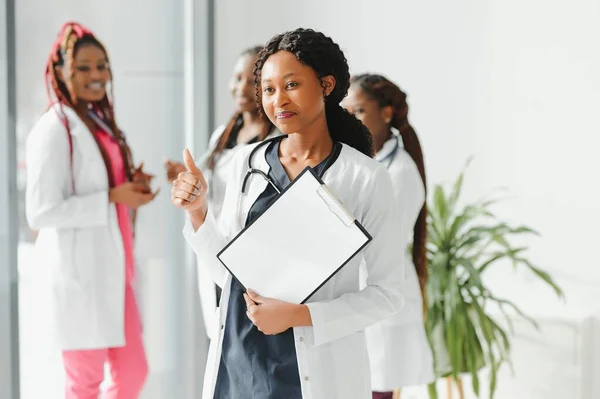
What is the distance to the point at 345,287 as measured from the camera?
1692mm

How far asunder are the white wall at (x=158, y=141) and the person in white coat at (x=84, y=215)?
23.7 inches

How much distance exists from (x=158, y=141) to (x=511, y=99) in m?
1.58

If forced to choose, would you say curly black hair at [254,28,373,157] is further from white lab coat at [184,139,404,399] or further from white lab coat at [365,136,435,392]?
white lab coat at [365,136,435,392]

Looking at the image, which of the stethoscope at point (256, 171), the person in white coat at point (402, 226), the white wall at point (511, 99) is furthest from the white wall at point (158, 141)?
the stethoscope at point (256, 171)

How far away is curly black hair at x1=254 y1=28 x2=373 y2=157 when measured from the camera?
164 cm

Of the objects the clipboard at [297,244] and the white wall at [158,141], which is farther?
the white wall at [158,141]

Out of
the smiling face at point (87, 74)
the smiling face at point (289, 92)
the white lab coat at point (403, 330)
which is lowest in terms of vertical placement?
the white lab coat at point (403, 330)

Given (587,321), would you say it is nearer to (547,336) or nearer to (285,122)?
(547,336)

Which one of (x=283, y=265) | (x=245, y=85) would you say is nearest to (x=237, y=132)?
(x=245, y=85)

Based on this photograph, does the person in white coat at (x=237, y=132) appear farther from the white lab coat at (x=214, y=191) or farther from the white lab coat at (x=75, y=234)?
the white lab coat at (x=75, y=234)

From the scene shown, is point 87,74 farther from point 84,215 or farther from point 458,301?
point 458,301

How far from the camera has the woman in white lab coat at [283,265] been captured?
1618 millimetres

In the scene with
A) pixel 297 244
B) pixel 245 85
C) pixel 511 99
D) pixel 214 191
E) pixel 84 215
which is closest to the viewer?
pixel 297 244

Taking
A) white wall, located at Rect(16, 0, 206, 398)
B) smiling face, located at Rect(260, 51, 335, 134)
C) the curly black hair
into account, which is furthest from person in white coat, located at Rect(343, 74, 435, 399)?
white wall, located at Rect(16, 0, 206, 398)
